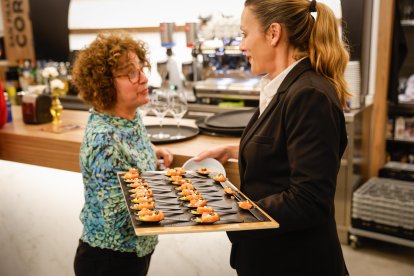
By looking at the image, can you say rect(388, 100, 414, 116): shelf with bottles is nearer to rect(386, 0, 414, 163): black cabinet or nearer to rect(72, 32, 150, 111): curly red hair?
rect(386, 0, 414, 163): black cabinet

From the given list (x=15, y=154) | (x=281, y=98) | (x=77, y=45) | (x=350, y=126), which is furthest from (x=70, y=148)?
(x=77, y=45)

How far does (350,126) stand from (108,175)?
2.39m

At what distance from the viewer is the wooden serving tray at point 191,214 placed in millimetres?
1145

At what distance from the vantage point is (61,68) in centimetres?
516

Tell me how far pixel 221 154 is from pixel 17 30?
497 centimetres

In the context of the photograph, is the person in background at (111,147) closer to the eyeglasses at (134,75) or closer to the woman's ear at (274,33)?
the eyeglasses at (134,75)

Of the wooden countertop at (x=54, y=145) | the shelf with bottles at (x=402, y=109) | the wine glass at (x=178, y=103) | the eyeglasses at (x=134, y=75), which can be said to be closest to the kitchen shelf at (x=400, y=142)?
the shelf with bottles at (x=402, y=109)

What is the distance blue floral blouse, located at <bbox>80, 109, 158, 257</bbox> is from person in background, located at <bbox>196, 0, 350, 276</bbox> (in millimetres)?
481

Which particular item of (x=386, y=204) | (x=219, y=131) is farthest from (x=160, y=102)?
(x=386, y=204)

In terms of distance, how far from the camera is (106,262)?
178cm

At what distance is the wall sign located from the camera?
19.1 ft

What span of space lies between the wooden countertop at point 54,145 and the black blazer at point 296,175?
673 mm

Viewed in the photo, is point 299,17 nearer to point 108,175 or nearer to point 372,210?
point 108,175

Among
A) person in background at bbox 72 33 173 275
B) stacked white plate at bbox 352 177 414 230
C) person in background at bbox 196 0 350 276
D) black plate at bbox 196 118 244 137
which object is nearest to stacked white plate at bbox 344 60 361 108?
stacked white plate at bbox 352 177 414 230
